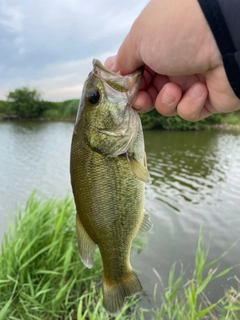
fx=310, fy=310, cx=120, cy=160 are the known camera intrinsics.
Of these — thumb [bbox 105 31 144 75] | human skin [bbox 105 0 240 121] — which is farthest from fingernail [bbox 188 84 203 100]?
thumb [bbox 105 31 144 75]

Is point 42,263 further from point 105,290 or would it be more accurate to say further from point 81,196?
point 81,196

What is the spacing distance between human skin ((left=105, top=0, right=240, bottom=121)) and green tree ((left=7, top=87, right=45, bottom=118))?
6272cm

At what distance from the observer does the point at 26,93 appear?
6869 centimetres

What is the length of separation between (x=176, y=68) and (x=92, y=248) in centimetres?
132

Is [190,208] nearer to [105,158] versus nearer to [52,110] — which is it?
[105,158]

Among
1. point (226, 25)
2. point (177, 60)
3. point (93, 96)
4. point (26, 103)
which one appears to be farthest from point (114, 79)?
point (26, 103)

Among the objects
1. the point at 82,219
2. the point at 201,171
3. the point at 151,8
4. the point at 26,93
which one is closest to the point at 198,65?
the point at 151,8

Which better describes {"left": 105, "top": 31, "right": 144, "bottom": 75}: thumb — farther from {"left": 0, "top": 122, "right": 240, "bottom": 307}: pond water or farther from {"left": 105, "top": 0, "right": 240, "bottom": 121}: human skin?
{"left": 0, "top": 122, "right": 240, "bottom": 307}: pond water

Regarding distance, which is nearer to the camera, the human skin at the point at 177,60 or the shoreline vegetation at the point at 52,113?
the human skin at the point at 177,60

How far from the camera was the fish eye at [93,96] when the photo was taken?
197 centimetres

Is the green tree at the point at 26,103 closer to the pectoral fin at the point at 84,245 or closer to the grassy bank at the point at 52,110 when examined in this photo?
the grassy bank at the point at 52,110

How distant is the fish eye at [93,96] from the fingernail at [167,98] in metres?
0.56

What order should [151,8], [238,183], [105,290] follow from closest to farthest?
[151,8] < [105,290] < [238,183]

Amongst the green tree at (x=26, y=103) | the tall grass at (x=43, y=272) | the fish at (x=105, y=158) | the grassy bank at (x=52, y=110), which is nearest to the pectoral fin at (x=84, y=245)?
the fish at (x=105, y=158)
